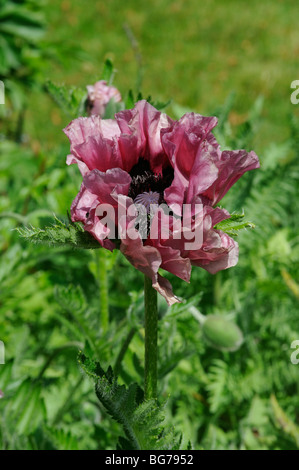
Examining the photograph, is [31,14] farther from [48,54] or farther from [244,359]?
[244,359]

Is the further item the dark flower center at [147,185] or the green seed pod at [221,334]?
the green seed pod at [221,334]

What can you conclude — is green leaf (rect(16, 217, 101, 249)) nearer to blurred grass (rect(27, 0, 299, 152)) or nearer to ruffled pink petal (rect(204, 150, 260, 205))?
ruffled pink petal (rect(204, 150, 260, 205))

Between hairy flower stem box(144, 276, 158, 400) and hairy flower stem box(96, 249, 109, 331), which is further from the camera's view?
hairy flower stem box(96, 249, 109, 331)

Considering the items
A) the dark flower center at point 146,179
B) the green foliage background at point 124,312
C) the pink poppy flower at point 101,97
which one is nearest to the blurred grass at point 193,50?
the green foliage background at point 124,312

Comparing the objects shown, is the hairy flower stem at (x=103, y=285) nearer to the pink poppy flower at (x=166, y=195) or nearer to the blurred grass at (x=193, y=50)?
the pink poppy flower at (x=166, y=195)

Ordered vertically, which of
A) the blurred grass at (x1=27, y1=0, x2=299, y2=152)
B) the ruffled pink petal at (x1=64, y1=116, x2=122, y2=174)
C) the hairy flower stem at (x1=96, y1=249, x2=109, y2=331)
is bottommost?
the hairy flower stem at (x1=96, y1=249, x2=109, y2=331)

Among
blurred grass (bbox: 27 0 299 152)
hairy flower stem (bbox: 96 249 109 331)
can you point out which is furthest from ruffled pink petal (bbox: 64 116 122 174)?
blurred grass (bbox: 27 0 299 152)

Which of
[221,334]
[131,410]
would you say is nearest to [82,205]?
[131,410]
